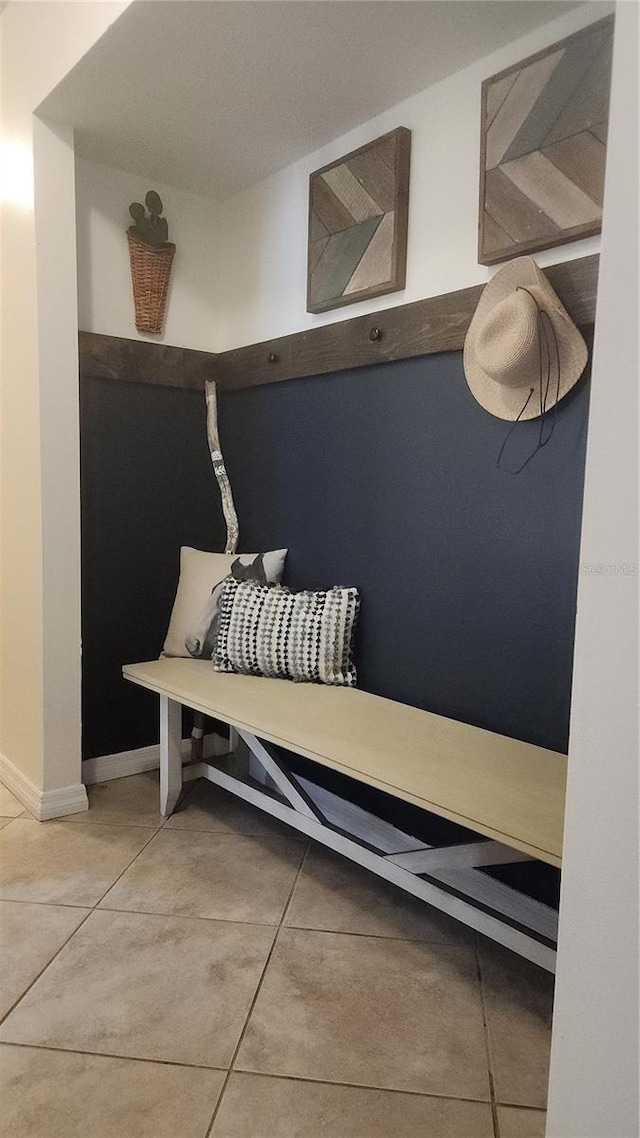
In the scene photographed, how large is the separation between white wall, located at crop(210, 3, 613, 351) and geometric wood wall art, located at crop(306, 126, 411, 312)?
0.12ft

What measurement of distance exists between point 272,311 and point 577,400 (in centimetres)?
137

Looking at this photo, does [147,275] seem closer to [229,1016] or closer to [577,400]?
[577,400]

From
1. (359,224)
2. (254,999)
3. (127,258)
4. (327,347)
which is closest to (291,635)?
(327,347)

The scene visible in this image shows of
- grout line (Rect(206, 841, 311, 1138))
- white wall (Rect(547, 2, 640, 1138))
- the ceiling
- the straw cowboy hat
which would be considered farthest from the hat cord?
grout line (Rect(206, 841, 311, 1138))

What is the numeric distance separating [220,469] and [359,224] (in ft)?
3.54

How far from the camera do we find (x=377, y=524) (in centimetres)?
237

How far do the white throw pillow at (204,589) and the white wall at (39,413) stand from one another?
38 cm

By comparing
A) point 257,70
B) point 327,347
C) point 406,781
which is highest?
point 257,70

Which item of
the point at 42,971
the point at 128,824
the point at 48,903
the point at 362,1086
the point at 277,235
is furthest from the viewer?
the point at 277,235

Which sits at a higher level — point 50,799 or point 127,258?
point 127,258

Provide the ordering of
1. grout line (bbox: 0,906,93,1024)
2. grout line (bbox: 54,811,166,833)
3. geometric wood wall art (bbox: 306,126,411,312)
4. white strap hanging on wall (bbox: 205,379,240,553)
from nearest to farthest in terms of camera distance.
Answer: grout line (bbox: 0,906,93,1024) → geometric wood wall art (bbox: 306,126,411,312) → grout line (bbox: 54,811,166,833) → white strap hanging on wall (bbox: 205,379,240,553)

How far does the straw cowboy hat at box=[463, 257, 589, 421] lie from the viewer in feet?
5.66

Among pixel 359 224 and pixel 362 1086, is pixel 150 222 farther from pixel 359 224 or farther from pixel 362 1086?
pixel 362 1086

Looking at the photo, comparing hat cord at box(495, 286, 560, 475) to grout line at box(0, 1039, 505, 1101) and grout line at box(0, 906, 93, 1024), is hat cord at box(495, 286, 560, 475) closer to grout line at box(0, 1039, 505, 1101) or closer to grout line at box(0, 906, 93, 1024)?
grout line at box(0, 1039, 505, 1101)
